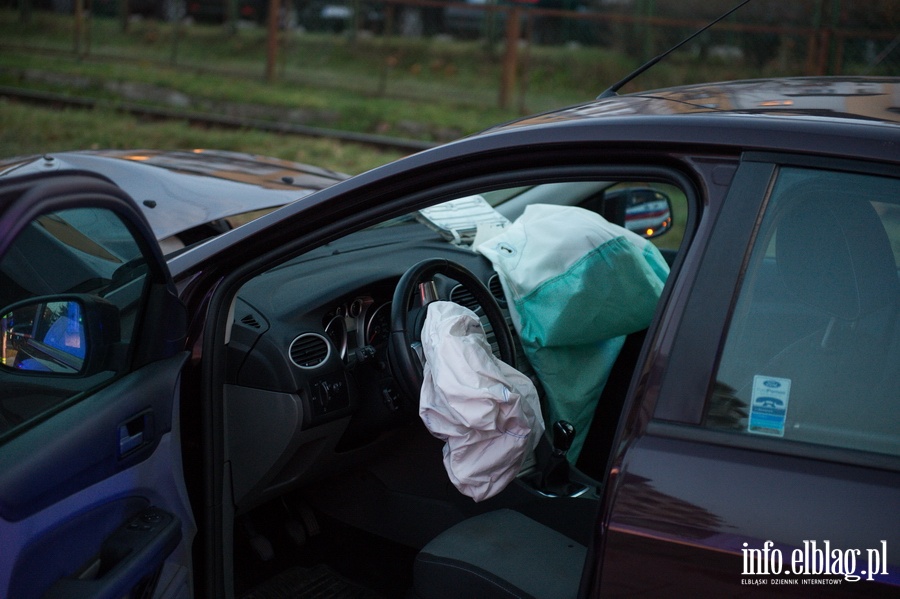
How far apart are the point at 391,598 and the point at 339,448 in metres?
0.55

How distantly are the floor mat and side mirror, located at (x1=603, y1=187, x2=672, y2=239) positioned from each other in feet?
5.85

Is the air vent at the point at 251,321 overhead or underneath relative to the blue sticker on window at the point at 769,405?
underneath

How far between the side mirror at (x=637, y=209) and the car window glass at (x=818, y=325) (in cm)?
204

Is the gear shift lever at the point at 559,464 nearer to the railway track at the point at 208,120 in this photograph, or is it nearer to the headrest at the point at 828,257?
the headrest at the point at 828,257

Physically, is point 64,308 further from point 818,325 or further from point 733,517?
point 818,325

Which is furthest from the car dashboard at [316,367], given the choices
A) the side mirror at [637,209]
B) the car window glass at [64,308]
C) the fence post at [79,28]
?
the fence post at [79,28]

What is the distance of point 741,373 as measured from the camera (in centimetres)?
152

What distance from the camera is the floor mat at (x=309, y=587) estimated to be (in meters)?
2.87

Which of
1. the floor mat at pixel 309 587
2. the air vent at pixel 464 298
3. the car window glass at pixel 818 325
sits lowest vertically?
the floor mat at pixel 309 587

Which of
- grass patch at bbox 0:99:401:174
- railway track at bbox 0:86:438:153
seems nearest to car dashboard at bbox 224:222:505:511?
grass patch at bbox 0:99:401:174

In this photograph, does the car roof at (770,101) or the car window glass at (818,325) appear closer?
the car window glass at (818,325)

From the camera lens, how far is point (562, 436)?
2.62 metres

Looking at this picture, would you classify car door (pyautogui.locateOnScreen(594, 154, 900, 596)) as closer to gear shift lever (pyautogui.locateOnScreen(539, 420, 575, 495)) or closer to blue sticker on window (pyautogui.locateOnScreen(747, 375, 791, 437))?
blue sticker on window (pyautogui.locateOnScreen(747, 375, 791, 437))

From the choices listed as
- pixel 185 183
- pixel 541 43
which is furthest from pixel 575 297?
pixel 541 43
